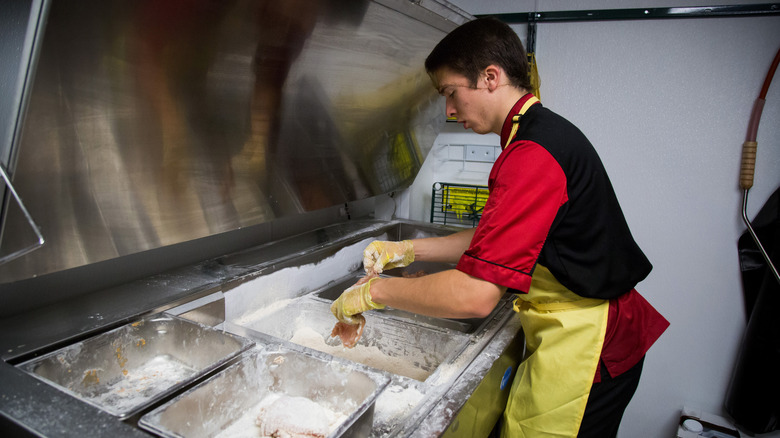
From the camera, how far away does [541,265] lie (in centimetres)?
114

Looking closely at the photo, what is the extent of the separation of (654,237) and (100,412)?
2268 mm

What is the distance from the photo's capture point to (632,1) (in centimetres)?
204

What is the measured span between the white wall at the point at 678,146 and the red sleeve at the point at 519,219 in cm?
142

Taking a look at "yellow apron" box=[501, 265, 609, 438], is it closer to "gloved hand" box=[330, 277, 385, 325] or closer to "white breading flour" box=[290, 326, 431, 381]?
"white breading flour" box=[290, 326, 431, 381]

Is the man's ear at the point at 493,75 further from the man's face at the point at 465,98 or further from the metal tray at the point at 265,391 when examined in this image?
the metal tray at the point at 265,391

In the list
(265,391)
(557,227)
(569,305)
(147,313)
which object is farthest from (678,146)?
(147,313)

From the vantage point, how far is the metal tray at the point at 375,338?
1390mm

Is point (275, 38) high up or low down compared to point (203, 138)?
up

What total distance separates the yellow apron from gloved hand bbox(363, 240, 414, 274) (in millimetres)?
439

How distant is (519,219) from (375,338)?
0.75 meters

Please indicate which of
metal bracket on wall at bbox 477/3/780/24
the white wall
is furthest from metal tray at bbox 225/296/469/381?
metal bracket on wall at bbox 477/3/780/24

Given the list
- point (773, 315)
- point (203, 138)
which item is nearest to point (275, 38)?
point (203, 138)

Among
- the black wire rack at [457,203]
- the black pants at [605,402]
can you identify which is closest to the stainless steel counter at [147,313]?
the black pants at [605,402]

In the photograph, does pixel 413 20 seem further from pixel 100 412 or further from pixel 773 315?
pixel 773 315
